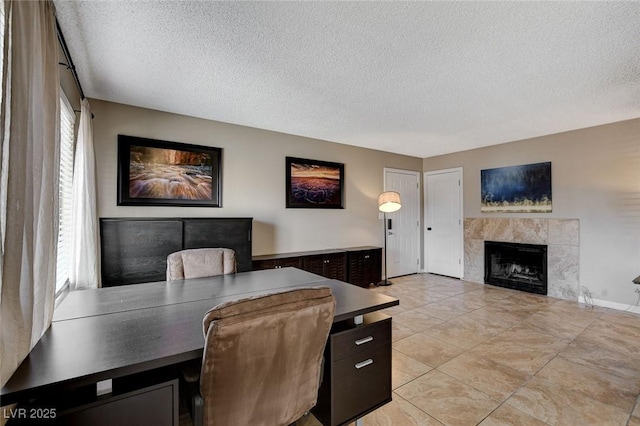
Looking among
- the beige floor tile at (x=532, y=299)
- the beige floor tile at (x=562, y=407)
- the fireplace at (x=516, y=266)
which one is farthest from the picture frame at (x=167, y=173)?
the fireplace at (x=516, y=266)

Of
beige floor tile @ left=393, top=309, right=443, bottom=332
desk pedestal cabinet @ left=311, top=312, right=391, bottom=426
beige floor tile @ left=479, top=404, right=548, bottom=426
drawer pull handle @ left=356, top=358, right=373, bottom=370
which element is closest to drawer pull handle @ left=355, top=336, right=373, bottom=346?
desk pedestal cabinet @ left=311, top=312, right=391, bottom=426

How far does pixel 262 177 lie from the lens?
4.28 meters

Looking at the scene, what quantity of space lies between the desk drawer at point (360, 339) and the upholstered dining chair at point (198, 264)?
1.30 metres

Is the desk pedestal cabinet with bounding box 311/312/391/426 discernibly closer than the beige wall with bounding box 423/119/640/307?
Yes

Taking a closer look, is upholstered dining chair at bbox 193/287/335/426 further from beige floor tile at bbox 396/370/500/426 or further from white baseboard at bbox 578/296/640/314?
white baseboard at bbox 578/296/640/314

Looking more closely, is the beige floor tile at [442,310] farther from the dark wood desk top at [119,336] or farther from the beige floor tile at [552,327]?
the dark wood desk top at [119,336]

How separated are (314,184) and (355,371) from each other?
347 cm

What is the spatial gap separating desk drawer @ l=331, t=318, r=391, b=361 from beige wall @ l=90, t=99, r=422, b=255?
280 centimetres

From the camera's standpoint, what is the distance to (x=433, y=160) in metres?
6.25

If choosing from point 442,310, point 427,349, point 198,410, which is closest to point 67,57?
point 198,410

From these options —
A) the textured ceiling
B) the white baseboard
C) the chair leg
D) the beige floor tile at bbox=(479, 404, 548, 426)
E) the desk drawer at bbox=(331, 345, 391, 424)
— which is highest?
the textured ceiling

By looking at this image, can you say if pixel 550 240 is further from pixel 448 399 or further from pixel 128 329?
pixel 128 329

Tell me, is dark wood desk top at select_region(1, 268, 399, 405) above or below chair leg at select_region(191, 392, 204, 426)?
above

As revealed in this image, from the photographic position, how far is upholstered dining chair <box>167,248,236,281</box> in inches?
90.9
